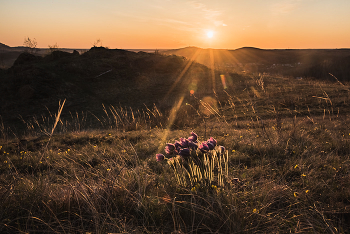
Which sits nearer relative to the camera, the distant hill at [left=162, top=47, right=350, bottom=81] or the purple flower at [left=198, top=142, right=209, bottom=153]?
the purple flower at [left=198, top=142, right=209, bottom=153]

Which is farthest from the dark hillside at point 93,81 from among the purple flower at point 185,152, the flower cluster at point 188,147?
the purple flower at point 185,152

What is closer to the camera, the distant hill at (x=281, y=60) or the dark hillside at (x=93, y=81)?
the dark hillside at (x=93, y=81)

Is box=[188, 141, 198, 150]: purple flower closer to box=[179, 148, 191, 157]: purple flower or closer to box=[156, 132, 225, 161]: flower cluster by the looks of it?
box=[156, 132, 225, 161]: flower cluster

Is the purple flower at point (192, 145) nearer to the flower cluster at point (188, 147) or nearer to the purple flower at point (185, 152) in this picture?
the flower cluster at point (188, 147)

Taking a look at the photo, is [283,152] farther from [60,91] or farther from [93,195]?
[60,91]

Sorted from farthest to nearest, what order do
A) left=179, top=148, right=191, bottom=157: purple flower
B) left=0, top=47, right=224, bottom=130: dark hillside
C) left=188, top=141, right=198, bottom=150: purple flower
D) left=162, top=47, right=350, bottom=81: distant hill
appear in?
left=162, top=47, right=350, bottom=81: distant hill, left=0, top=47, right=224, bottom=130: dark hillside, left=188, top=141, right=198, bottom=150: purple flower, left=179, top=148, right=191, bottom=157: purple flower

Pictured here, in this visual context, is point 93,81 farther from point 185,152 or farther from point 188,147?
point 185,152

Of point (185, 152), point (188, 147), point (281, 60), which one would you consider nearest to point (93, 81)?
point (188, 147)

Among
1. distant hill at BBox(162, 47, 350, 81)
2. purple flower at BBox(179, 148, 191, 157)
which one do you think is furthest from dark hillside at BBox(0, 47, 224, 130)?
distant hill at BBox(162, 47, 350, 81)

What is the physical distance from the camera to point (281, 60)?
78312mm

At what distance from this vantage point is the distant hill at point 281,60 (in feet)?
154

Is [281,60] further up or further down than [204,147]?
further up

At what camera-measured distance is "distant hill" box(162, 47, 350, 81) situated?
46.8 metres

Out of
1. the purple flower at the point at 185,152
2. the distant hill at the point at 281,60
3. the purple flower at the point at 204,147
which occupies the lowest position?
the purple flower at the point at 185,152
